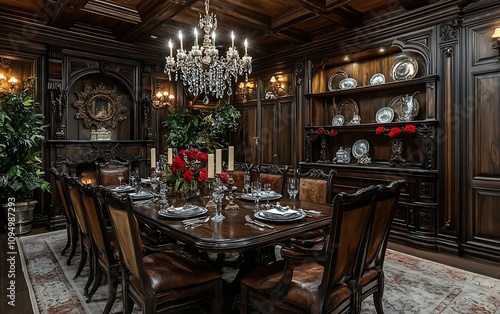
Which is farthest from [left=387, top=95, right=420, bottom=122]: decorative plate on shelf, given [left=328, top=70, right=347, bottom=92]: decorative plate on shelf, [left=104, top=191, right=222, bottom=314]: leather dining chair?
[left=104, top=191, right=222, bottom=314]: leather dining chair

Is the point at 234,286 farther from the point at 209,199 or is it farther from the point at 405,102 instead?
the point at 405,102

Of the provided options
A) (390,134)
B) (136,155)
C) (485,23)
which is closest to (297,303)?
(390,134)

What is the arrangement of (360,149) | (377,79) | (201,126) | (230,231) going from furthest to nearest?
(201,126) → (360,149) → (377,79) → (230,231)

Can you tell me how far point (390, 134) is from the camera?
4.22 metres

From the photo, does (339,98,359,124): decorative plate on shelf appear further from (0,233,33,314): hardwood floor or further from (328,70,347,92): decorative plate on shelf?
(0,233,33,314): hardwood floor

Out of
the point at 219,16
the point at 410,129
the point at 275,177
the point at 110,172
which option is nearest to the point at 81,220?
the point at 110,172

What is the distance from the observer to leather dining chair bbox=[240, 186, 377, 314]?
1.57 meters

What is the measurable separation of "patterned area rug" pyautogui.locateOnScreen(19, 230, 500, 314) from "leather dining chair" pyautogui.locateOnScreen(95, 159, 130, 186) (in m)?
1.00

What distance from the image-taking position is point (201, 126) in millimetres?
6426

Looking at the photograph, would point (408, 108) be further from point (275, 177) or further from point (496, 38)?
point (275, 177)

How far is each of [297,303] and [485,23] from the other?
3700 millimetres

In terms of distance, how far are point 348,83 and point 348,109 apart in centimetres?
42

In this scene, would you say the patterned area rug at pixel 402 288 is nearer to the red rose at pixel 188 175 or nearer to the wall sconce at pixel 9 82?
the red rose at pixel 188 175

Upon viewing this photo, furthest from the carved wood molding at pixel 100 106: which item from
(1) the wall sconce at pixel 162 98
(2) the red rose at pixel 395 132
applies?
(2) the red rose at pixel 395 132
